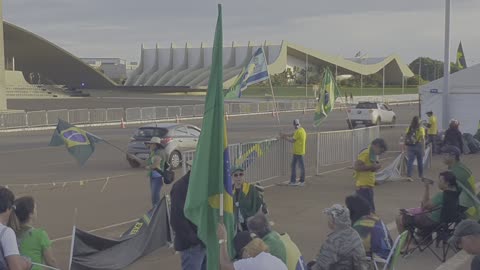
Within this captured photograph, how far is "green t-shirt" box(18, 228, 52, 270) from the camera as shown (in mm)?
5496

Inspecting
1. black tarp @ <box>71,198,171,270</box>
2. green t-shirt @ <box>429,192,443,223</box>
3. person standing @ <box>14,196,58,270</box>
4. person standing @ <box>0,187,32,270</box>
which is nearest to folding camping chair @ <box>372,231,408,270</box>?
green t-shirt @ <box>429,192,443,223</box>

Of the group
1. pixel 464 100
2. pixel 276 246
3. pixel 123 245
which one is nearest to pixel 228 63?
pixel 464 100

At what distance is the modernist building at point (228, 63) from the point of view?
362ft

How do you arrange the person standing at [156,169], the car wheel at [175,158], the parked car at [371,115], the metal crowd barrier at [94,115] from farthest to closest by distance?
1. the parked car at [371,115]
2. the metal crowd barrier at [94,115]
3. the car wheel at [175,158]
4. the person standing at [156,169]

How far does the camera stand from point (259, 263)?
5.07 m

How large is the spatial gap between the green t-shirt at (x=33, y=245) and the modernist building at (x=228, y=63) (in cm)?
10034

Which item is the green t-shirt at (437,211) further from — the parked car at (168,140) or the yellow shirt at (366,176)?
the parked car at (168,140)

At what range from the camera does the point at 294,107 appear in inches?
2442

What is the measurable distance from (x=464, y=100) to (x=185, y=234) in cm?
2246

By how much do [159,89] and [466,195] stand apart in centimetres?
9659

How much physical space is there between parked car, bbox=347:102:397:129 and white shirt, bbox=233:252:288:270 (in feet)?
116

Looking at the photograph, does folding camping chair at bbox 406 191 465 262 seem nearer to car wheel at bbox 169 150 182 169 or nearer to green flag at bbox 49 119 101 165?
green flag at bbox 49 119 101 165

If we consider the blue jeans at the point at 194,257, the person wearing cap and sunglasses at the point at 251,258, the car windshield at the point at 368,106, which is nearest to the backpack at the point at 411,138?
the blue jeans at the point at 194,257

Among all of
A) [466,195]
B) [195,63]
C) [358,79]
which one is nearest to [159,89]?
[195,63]
